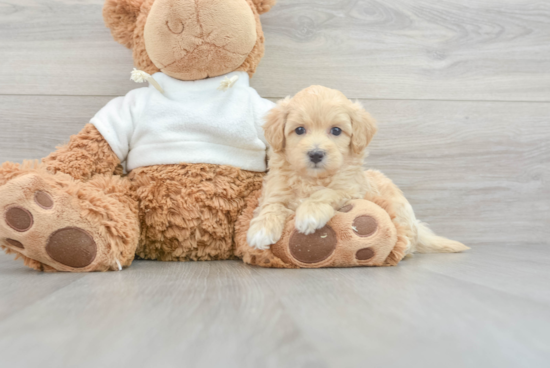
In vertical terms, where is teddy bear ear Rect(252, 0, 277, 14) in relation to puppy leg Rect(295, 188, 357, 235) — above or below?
above

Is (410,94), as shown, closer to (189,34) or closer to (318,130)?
(318,130)

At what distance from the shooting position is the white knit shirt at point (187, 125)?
1.09 meters

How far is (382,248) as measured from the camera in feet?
3.05

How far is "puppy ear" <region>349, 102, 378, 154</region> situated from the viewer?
976 mm

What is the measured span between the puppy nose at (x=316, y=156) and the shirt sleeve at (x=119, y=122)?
497 mm

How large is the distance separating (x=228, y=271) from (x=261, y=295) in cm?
25

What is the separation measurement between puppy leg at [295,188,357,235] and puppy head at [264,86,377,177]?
0.05 metres

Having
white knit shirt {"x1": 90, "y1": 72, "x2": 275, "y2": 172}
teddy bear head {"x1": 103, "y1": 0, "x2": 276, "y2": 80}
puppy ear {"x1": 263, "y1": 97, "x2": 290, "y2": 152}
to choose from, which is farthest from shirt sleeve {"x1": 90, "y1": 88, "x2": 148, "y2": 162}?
puppy ear {"x1": 263, "y1": 97, "x2": 290, "y2": 152}

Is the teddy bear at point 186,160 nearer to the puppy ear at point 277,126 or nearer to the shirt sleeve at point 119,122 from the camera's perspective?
the shirt sleeve at point 119,122

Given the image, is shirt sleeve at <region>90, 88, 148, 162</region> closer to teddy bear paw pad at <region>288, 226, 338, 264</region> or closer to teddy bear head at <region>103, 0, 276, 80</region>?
teddy bear head at <region>103, 0, 276, 80</region>

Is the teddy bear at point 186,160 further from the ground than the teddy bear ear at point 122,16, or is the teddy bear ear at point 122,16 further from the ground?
the teddy bear ear at point 122,16

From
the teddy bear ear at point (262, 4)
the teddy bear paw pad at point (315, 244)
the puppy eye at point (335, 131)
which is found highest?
the teddy bear ear at point (262, 4)

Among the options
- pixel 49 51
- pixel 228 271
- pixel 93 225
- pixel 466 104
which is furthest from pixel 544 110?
pixel 49 51

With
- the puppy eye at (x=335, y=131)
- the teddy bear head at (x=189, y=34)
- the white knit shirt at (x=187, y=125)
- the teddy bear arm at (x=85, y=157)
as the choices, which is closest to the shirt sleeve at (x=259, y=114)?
the white knit shirt at (x=187, y=125)
